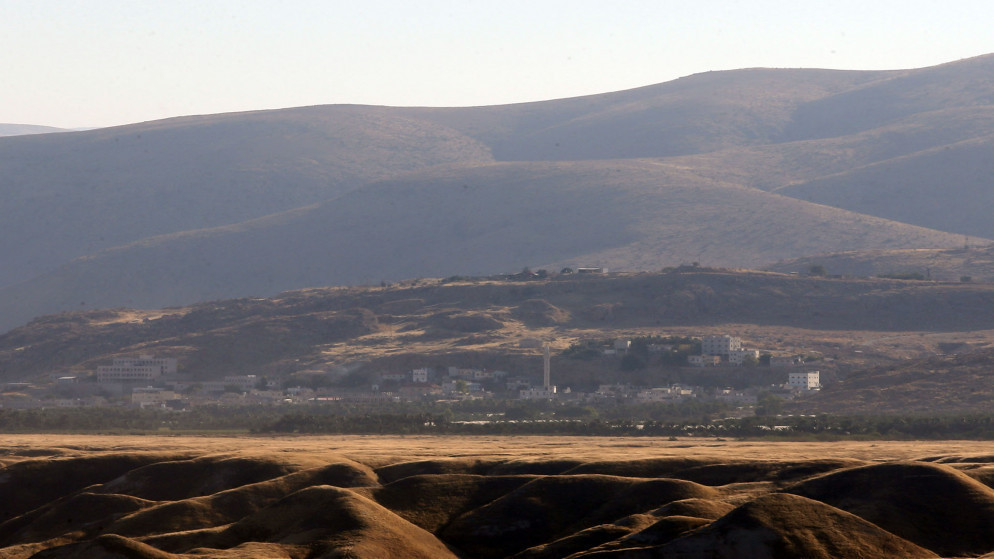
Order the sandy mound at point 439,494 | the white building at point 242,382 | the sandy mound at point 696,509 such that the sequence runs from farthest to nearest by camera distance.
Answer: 1. the white building at point 242,382
2. the sandy mound at point 439,494
3. the sandy mound at point 696,509

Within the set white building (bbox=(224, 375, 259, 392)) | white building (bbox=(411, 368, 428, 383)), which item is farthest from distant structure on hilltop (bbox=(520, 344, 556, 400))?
white building (bbox=(224, 375, 259, 392))

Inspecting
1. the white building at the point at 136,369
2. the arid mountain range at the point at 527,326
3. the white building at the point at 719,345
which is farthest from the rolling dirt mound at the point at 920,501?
the white building at the point at 136,369

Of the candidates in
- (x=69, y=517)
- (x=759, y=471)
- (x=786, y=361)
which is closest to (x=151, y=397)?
(x=786, y=361)

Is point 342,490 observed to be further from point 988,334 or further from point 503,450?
point 988,334

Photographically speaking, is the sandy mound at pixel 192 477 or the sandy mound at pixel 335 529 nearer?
the sandy mound at pixel 335 529

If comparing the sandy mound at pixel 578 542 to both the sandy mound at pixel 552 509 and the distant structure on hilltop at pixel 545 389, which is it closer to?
the sandy mound at pixel 552 509

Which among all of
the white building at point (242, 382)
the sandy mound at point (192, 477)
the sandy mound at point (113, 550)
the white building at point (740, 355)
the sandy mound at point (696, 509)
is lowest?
the white building at point (242, 382)

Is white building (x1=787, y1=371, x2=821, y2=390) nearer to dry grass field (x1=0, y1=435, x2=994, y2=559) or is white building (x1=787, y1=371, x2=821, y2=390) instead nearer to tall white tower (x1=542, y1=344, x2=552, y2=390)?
tall white tower (x1=542, y1=344, x2=552, y2=390)
